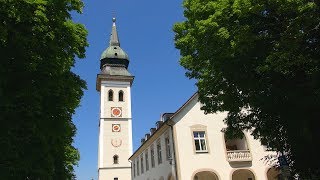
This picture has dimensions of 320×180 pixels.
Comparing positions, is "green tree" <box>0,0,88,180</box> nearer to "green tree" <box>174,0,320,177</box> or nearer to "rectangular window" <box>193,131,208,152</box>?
"green tree" <box>174,0,320,177</box>

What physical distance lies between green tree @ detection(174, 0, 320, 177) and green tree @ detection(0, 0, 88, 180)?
16.8ft

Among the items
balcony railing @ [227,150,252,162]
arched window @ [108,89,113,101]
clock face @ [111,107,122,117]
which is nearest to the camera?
balcony railing @ [227,150,252,162]

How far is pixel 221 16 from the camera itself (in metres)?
12.2

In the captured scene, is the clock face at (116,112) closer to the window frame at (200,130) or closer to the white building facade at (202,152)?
the white building facade at (202,152)

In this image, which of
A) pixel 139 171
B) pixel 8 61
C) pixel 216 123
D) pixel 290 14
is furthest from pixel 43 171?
pixel 139 171

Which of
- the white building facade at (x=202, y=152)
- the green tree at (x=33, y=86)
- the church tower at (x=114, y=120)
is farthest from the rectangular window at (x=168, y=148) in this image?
the church tower at (x=114, y=120)

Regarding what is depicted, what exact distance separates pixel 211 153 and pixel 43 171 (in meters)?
17.1

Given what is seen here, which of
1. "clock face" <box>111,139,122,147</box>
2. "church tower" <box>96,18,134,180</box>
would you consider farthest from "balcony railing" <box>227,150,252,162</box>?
"clock face" <box>111,139,122,147</box>

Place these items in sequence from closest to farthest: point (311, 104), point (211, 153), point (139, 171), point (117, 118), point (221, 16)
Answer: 1. point (311, 104)
2. point (221, 16)
3. point (211, 153)
4. point (139, 171)
5. point (117, 118)

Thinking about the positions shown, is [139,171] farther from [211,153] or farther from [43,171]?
[43,171]

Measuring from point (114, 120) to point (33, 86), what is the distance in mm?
38481

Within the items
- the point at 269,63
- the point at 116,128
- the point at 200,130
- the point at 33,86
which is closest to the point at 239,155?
the point at 200,130

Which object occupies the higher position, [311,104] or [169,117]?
[169,117]

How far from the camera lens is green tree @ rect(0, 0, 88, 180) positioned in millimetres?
9891
